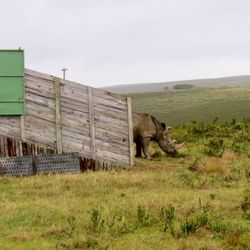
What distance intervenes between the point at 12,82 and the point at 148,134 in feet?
20.4

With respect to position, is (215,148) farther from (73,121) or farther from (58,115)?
(58,115)

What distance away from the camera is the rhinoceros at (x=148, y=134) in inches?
851

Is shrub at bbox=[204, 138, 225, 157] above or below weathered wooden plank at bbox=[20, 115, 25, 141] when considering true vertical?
below

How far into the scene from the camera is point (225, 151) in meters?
22.0

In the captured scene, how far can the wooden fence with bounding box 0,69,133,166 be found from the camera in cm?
1767

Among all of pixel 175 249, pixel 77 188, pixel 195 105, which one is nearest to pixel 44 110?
Answer: pixel 77 188

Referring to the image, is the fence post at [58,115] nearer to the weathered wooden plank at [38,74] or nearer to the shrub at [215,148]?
the weathered wooden plank at [38,74]

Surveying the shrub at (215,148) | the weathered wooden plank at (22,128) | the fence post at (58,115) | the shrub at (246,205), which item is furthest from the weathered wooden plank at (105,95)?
the shrub at (246,205)

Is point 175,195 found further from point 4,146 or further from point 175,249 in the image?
point 4,146

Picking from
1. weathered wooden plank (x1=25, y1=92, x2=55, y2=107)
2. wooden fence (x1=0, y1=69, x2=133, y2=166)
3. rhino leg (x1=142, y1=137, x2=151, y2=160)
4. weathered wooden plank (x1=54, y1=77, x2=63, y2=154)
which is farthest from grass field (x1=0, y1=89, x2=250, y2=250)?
weathered wooden plank (x1=25, y1=92, x2=55, y2=107)

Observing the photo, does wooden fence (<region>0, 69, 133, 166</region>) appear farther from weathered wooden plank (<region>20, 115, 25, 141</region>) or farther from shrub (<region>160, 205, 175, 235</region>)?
shrub (<region>160, 205, 175, 235</region>)

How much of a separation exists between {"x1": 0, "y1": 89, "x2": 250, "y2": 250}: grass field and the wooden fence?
3.21 feet

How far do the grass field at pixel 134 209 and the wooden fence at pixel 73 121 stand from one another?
3.21ft

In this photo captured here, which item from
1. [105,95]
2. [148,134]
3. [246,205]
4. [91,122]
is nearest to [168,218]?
[246,205]
